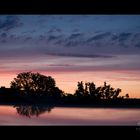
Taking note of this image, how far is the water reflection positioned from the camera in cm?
256

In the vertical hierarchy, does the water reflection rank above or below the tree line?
below

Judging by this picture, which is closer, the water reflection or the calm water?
the calm water

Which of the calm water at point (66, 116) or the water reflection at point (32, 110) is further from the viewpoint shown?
the water reflection at point (32, 110)

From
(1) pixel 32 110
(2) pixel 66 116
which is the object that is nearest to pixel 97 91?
(2) pixel 66 116

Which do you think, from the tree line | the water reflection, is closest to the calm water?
the water reflection

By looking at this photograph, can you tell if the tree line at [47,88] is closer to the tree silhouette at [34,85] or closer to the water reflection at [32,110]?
the tree silhouette at [34,85]

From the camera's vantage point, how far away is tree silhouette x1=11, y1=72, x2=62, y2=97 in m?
2.49

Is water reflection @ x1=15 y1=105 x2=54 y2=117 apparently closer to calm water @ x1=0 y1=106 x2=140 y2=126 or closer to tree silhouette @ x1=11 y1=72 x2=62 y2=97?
calm water @ x1=0 y1=106 x2=140 y2=126

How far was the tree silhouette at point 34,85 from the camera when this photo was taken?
249cm

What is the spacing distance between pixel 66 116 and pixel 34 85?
392 mm

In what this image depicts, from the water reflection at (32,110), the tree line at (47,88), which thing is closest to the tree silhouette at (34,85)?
the tree line at (47,88)

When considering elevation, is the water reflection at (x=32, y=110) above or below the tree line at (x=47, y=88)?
below
